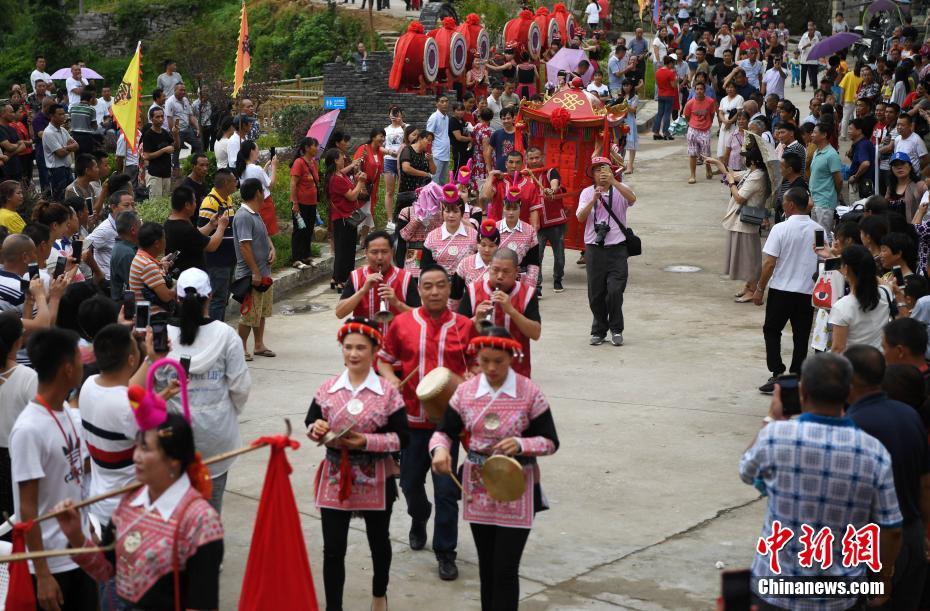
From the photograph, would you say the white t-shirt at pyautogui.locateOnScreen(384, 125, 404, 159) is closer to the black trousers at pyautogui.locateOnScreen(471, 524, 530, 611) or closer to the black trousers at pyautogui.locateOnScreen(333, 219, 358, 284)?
the black trousers at pyautogui.locateOnScreen(333, 219, 358, 284)

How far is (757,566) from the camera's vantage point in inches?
Answer: 195

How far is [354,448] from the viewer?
6125 millimetres

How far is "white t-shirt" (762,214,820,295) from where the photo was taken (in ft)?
33.8

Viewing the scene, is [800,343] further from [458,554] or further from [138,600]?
[138,600]

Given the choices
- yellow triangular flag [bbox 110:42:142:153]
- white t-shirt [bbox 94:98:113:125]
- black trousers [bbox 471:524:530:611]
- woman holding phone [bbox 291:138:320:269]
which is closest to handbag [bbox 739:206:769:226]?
woman holding phone [bbox 291:138:320:269]

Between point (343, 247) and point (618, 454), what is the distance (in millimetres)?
6381

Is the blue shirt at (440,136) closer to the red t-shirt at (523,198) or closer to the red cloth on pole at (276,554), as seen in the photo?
the red t-shirt at (523,198)

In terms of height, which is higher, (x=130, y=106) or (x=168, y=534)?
(x=130, y=106)

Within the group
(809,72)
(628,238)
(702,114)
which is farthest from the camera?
(809,72)

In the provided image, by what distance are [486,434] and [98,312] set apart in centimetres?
220

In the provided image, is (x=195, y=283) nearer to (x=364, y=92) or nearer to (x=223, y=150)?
(x=223, y=150)

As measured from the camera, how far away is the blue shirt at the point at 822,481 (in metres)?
4.73

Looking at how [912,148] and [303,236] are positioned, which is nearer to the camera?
[912,148]

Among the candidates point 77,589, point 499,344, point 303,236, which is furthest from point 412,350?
point 303,236
